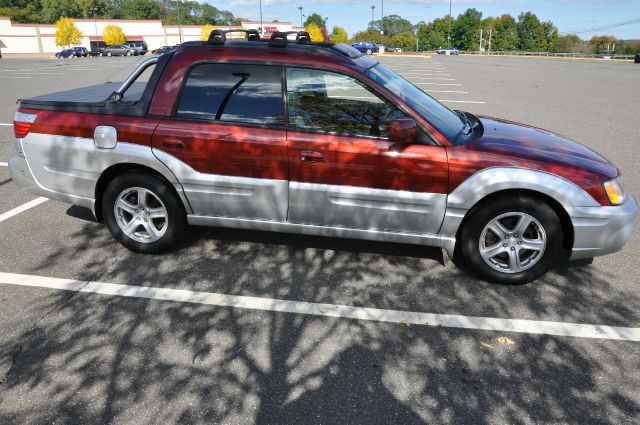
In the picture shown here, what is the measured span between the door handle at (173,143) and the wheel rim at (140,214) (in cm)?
50

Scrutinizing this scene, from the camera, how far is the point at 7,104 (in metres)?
13.1

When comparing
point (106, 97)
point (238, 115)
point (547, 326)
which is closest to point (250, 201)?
point (238, 115)

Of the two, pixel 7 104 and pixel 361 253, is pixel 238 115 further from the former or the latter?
pixel 7 104

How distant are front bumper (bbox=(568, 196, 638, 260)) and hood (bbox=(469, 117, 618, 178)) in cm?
30

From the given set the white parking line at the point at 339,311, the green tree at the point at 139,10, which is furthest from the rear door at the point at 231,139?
the green tree at the point at 139,10

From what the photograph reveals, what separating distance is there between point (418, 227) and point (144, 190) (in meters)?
2.35

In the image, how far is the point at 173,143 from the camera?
4012 mm

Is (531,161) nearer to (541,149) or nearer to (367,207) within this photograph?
(541,149)

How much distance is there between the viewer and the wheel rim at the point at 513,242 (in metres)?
3.77

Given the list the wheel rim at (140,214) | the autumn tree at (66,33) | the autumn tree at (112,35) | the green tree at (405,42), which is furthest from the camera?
the green tree at (405,42)

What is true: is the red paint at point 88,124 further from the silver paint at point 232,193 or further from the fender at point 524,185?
the fender at point 524,185

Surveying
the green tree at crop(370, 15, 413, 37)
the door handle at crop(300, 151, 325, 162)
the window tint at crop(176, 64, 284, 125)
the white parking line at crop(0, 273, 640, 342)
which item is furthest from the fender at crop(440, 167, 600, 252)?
the green tree at crop(370, 15, 413, 37)

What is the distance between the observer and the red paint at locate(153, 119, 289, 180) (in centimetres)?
387

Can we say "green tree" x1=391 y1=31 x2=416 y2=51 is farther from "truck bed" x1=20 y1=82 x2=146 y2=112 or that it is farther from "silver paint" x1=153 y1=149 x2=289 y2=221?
"silver paint" x1=153 y1=149 x2=289 y2=221
